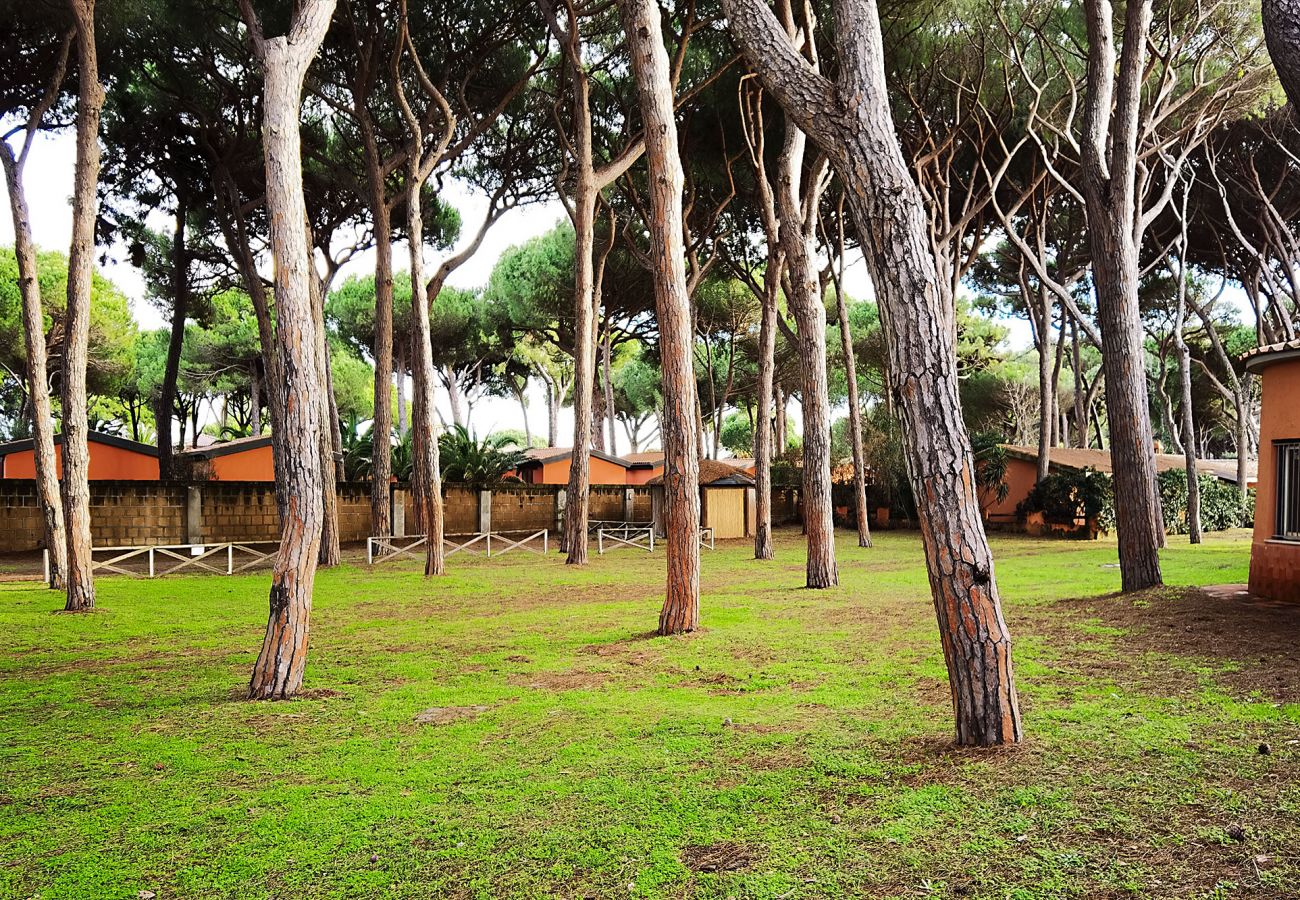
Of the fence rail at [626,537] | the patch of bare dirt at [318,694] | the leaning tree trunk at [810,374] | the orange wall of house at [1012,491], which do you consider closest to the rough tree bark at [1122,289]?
the leaning tree trunk at [810,374]

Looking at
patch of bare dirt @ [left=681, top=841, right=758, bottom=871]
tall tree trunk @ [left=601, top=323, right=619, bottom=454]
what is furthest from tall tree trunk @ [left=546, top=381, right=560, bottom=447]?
patch of bare dirt @ [left=681, top=841, right=758, bottom=871]

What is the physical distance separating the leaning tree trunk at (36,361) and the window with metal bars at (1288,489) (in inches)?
531

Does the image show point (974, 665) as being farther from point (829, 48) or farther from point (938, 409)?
point (829, 48)

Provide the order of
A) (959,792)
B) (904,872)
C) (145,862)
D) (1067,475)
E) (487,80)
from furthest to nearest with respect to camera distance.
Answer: (1067,475)
(487,80)
(959,792)
(145,862)
(904,872)

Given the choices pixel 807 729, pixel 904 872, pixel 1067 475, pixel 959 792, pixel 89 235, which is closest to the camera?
pixel 904 872

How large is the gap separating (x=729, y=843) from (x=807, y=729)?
1554 millimetres

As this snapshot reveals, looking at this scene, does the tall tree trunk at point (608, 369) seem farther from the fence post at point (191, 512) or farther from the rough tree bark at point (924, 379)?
the rough tree bark at point (924, 379)

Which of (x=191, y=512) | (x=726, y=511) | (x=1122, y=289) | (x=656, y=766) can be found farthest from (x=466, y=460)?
(x=656, y=766)

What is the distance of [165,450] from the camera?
→ 2145 cm

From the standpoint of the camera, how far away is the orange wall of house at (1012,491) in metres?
25.4

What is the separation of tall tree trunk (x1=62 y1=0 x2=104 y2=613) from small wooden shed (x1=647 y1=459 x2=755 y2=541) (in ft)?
47.2

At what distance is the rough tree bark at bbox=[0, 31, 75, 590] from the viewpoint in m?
10.5

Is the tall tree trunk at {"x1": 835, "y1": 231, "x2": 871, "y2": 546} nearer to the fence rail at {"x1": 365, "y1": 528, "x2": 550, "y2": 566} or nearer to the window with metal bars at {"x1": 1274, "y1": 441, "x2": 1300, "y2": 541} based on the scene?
the fence rail at {"x1": 365, "y1": 528, "x2": 550, "y2": 566}

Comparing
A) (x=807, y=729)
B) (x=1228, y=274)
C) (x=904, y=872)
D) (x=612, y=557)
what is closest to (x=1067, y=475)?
(x=1228, y=274)
